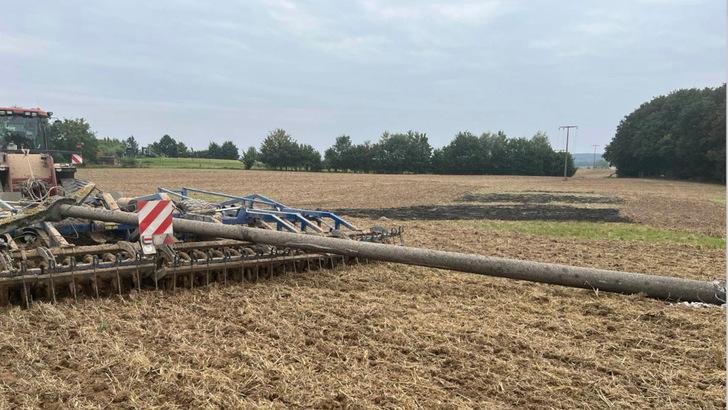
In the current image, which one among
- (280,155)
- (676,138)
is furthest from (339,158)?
(676,138)

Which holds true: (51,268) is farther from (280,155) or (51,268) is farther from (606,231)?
(280,155)

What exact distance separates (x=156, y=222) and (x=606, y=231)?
35.4 ft

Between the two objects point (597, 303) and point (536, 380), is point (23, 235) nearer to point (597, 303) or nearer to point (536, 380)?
point (536, 380)

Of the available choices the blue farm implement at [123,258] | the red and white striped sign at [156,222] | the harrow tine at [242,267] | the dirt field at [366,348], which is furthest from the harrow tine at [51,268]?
the harrow tine at [242,267]

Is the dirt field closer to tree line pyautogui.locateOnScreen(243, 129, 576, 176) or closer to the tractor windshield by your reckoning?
the tractor windshield

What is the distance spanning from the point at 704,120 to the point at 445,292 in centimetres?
5594

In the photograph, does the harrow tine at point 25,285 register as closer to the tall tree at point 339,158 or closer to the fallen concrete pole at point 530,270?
the fallen concrete pole at point 530,270

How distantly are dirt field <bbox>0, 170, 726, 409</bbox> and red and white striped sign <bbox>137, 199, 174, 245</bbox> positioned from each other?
1.97ft

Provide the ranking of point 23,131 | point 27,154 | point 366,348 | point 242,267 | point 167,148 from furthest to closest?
point 167,148 < point 23,131 < point 27,154 < point 242,267 < point 366,348

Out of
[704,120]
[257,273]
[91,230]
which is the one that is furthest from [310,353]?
[704,120]

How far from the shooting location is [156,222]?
523 cm

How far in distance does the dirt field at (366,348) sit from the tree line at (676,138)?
49.7 metres

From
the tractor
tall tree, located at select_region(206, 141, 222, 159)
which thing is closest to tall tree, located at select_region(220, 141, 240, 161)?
tall tree, located at select_region(206, 141, 222, 159)

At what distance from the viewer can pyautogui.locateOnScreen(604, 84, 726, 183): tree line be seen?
4797cm
